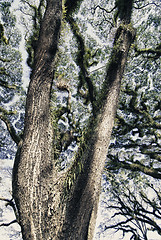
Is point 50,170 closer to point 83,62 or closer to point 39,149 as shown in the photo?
point 39,149

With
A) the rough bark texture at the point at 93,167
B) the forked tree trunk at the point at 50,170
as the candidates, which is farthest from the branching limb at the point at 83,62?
the forked tree trunk at the point at 50,170

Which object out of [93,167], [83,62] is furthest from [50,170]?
[83,62]

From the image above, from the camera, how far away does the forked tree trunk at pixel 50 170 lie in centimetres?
130

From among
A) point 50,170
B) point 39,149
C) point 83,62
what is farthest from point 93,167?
point 83,62

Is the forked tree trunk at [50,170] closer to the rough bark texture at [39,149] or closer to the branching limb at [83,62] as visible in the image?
the rough bark texture at [39,149]

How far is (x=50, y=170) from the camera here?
150cm

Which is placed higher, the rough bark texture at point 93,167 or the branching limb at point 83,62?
the branching limb at point 83,62

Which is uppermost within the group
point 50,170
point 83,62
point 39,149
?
point 83,62

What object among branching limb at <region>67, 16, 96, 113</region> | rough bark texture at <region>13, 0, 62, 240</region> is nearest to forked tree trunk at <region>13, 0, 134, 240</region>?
rough bark texture at <region>13, 0, 62, 240</region>

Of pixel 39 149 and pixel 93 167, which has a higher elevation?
pixel 39 149

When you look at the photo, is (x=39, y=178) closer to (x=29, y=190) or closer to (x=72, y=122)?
(x=29, y=190)

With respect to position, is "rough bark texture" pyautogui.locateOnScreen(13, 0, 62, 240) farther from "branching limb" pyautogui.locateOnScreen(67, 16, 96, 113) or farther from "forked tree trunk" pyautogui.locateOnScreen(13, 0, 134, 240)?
"branching limb" pyautogui.locateOnScreen(67, 16, 96, 113)

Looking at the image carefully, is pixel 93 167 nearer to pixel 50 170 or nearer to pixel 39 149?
pixel 50 170

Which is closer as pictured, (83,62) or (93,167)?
(93,167)
